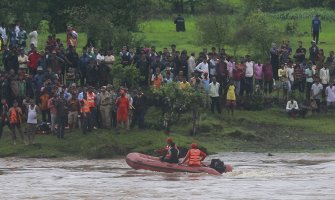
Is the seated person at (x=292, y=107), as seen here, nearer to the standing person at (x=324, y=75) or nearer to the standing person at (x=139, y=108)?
the standing person at (x=324, y=75)

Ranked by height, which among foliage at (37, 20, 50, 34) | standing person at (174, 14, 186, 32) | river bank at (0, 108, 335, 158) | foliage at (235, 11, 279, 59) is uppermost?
standing person at (174, 14, 186, 32)

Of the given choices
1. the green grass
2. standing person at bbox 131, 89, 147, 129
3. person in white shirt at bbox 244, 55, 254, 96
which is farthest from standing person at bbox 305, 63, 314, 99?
standing person at bbox 131, 89, 147, 129

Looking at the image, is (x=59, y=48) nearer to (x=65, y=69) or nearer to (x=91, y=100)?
(x=65, y=69)

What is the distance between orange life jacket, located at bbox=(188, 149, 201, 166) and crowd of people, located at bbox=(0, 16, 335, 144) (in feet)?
13.7

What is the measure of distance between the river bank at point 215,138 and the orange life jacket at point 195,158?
3.21 metres

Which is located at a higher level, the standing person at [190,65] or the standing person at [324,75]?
the standing person at [190,65]

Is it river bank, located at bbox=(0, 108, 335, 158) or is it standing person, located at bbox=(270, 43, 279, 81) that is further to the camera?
standing person, located at bbox=(270, 43, 279, 81)

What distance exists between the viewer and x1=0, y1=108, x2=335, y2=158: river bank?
39781 millimetres

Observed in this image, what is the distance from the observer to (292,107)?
1774 inches

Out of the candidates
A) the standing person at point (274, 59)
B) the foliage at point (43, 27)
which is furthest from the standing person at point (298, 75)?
the foliage at point (43, 27)

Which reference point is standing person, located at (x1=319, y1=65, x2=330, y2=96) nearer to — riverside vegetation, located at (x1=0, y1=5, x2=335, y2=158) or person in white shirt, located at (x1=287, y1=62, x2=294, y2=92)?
person in white shirt, located at (x1=287, y1=62, x2=294, y2=92)

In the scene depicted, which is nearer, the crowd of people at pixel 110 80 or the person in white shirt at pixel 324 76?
the crowd of people at pixel 110 80

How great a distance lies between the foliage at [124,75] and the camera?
41.9 metres

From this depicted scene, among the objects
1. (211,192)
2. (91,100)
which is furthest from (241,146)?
(211,192)
